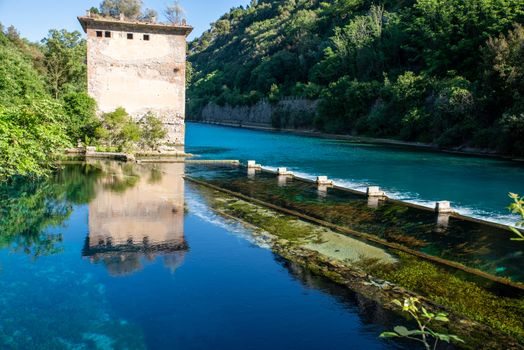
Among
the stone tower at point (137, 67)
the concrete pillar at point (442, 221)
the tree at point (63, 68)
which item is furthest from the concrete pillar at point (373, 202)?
the tree at point (63, 68)

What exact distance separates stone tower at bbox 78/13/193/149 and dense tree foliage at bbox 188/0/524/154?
20.8m

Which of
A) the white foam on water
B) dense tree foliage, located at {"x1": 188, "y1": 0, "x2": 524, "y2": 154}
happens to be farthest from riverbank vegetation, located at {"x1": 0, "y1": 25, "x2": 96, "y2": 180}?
dense tree foliage, located at {"x1": 188, "y1": 0, "x2": 524, "y2": 154}

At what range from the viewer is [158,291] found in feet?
24.8

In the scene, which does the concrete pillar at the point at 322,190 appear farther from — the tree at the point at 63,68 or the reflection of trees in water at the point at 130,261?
the tree at the point at 63,68

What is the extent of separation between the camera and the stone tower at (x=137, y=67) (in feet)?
86.6

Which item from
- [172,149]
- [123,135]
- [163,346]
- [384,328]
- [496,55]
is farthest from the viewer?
[496,55]

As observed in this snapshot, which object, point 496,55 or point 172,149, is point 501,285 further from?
point 496,55

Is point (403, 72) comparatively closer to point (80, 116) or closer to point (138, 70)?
point (138, 70)

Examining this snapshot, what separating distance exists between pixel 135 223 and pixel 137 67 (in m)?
17.7

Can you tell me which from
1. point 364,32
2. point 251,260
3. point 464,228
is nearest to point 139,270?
point 251,260

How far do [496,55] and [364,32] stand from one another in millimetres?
27747

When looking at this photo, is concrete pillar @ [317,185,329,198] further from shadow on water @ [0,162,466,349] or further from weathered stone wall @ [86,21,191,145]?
weathered stone wall @ [86,21,191,145]

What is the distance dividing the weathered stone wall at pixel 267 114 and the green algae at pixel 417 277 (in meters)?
50.2

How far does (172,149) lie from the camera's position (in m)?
27.9
